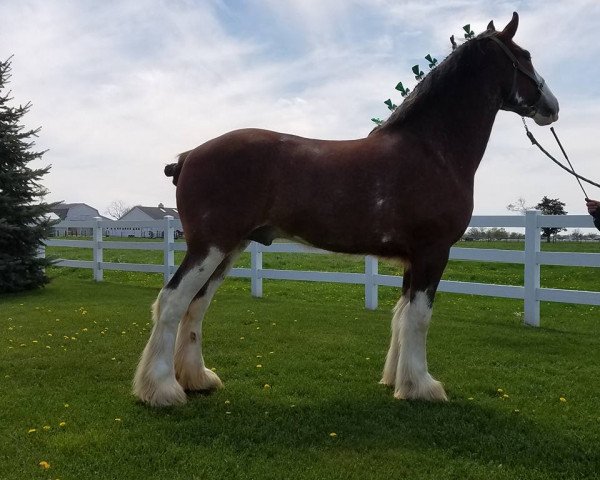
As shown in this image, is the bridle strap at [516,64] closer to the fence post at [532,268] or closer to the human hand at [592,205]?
the human hand at [592,205]

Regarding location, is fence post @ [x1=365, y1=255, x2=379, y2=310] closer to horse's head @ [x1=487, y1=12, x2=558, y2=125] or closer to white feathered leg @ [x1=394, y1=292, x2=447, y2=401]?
horse's head @ [x1=487, y1=12, x2=558, y2=125]

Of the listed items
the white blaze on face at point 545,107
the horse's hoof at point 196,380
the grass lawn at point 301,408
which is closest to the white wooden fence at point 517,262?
the grass lawn at point 301,408

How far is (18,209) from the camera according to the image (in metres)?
10.7

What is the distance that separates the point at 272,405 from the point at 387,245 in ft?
4.36

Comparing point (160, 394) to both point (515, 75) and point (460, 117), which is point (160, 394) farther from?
point (515, 75)

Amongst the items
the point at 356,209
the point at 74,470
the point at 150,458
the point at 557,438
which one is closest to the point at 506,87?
the point at 356,209

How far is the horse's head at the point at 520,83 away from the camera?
13.0 feet

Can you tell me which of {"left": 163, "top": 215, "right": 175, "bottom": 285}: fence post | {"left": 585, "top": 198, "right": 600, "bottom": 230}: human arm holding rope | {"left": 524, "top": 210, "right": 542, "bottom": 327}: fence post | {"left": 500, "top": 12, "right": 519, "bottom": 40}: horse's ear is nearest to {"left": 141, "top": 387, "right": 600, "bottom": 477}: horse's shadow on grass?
{"left": 585, "top": 198, "right": 600, "bottom": 230}: human arm holding rope

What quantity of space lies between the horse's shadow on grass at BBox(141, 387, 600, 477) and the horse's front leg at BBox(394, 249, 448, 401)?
0.10 meters

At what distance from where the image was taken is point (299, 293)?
11750 millimetres

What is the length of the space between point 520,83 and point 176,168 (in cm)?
264

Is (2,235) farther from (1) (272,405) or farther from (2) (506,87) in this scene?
(2) (506,87)

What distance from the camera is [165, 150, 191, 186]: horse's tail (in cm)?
411

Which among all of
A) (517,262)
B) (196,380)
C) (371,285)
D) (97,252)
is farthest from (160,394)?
(97,252)
